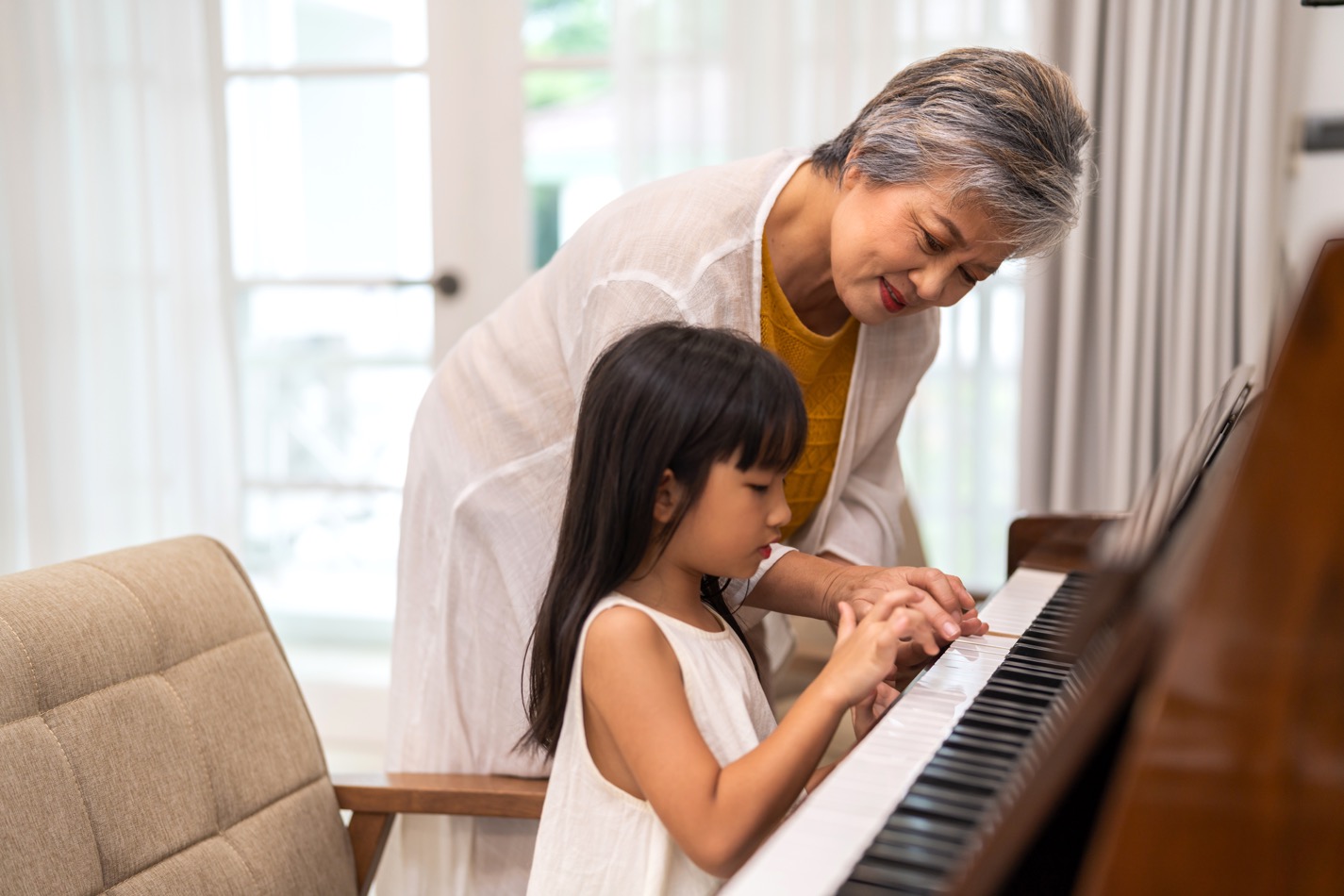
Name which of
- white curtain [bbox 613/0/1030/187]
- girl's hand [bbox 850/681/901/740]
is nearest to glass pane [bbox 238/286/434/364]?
white curtain [bbox 613/0/1030/187]

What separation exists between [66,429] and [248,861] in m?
2.38

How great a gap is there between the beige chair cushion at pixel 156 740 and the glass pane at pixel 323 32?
1959mm

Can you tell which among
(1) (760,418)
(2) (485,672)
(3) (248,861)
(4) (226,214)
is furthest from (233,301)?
(1) (760,418)

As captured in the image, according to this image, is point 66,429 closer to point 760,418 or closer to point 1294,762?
point 760,418

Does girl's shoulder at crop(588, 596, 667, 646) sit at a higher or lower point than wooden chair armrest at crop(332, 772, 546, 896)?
higher

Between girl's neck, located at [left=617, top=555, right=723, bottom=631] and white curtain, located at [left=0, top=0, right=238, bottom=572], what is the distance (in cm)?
236

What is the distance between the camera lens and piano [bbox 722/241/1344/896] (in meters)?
0.51

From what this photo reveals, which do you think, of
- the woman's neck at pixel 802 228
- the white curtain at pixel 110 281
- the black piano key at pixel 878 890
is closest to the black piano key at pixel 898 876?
the black piano key at pixel 878 890

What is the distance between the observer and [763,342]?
1374mm

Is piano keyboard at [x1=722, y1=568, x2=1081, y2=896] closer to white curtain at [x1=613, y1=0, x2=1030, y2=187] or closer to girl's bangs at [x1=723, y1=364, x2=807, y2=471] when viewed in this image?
girl's bangs at [x1=723, y1=364, x2=807, y2=471]

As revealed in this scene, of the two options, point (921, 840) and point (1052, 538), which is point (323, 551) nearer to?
point (1052, 538)

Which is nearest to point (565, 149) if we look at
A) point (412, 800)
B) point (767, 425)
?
point (412, 800)

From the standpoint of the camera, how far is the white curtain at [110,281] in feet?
10.2

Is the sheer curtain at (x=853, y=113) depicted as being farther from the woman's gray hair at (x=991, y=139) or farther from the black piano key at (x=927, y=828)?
the black piano key at (x=927, y=828)
